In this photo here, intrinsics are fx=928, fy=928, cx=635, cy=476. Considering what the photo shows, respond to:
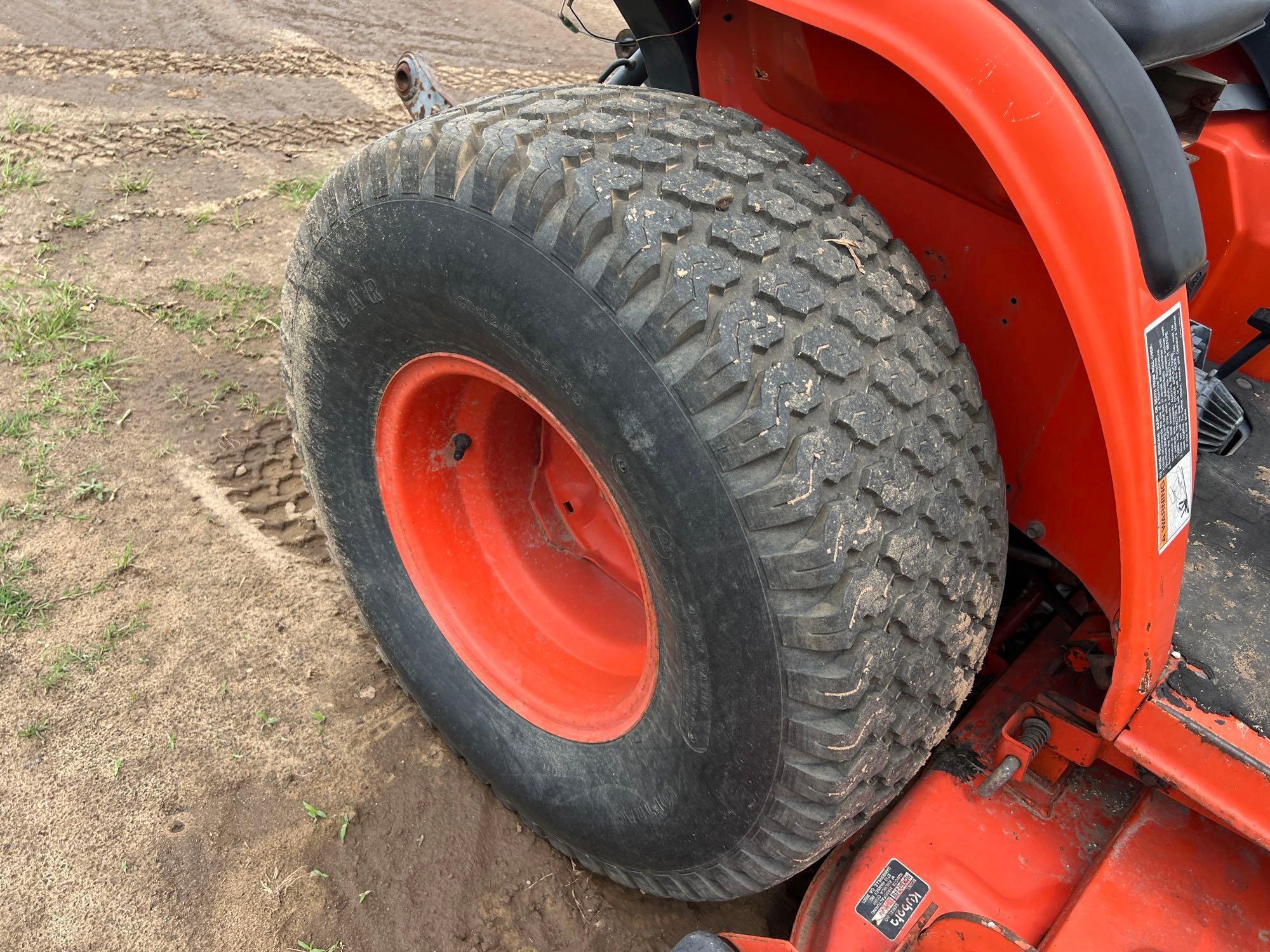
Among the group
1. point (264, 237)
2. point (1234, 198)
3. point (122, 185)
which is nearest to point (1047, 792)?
point (1234, 198)

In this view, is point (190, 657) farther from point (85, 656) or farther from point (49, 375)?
point (49, 375)

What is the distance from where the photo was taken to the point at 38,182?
12.0 ft

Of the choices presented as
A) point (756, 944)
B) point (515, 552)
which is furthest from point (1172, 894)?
point (515, 552)

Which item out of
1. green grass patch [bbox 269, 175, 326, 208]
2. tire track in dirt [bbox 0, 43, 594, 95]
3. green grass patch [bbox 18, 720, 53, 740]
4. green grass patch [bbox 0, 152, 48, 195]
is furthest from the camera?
tire track in dirt [bbox 0, 43, 594, 95]

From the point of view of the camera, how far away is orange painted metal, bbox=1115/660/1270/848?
1230 mm

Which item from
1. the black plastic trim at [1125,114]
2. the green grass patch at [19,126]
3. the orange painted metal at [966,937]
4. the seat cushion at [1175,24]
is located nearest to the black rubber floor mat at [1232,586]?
the orange painted metal at [966,937]

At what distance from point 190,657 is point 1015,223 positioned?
1.96m

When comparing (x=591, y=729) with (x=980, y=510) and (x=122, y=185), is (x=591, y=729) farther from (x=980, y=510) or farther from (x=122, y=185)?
(x=122, y=185)

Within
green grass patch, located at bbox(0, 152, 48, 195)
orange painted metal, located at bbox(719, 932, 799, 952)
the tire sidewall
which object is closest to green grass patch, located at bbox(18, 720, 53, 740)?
the tire sidewall

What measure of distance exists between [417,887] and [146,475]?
144 centimetres

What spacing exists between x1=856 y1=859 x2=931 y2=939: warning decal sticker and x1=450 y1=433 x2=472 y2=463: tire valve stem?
1061 millimetres

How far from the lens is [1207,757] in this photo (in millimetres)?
1256

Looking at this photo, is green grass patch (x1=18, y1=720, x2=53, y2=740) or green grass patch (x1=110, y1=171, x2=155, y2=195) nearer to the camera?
green grass patch (x1=18, y1=720, x2=53, y2=740)

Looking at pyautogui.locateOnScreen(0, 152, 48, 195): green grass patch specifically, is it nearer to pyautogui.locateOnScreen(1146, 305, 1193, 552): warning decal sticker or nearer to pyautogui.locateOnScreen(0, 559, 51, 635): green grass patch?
pyautogui.locateOnScreen(0, 559, 51, 635): green grass patch
